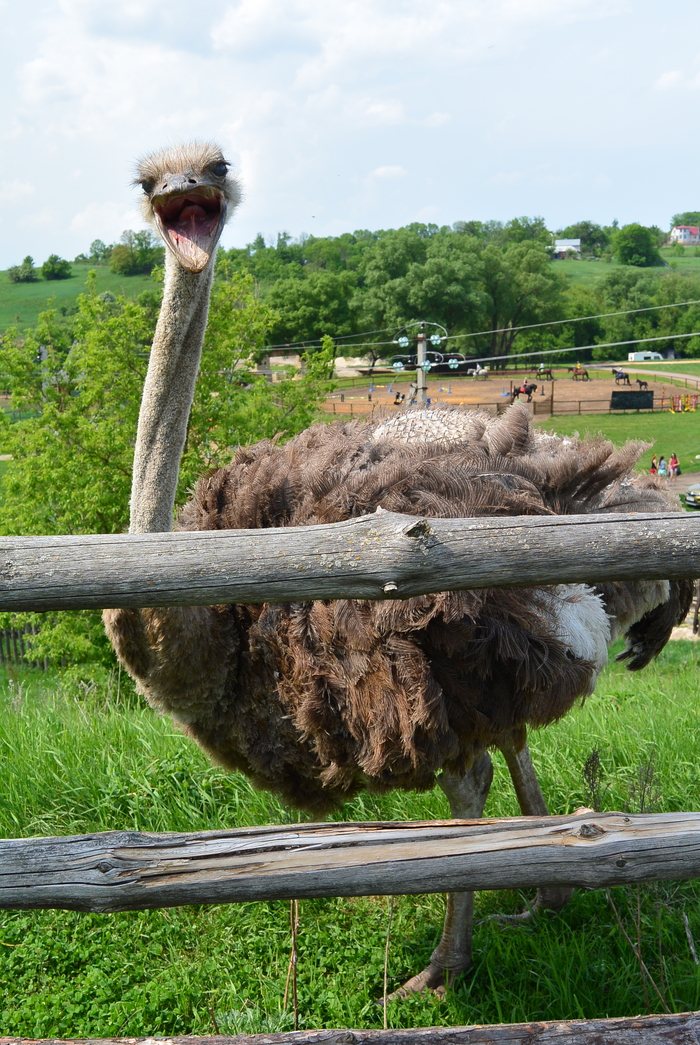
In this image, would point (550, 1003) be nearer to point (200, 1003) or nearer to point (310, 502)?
point (200, 1003)

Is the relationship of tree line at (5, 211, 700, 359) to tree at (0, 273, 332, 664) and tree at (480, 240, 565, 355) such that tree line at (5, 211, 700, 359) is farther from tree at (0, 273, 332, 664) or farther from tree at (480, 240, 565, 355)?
tree at (0, 273, 332, 664)

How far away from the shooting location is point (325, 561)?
1613 mm

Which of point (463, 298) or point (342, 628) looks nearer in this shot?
point (342, 628)

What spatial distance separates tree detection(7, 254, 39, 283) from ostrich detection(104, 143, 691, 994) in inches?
4081

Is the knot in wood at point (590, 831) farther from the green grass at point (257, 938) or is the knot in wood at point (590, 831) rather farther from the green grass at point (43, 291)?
the green grass at point (43, 291)

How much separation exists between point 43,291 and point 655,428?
6452 centimetres

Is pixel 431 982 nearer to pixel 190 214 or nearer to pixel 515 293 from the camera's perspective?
pixel 190 214

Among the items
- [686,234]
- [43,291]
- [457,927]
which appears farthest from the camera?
[686,234]

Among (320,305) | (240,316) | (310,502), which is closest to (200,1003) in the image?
(310,502)

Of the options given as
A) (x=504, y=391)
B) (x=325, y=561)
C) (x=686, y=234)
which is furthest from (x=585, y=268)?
(x=325, y=561)

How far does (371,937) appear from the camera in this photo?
3.25 meters

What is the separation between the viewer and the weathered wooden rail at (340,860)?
1663 millimetres

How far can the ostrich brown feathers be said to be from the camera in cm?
236

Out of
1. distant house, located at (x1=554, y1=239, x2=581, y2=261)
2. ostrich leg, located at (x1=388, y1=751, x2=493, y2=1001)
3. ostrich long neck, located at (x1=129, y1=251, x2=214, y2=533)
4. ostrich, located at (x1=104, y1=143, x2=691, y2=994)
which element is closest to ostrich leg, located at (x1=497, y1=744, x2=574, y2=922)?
ostrich leg, located at (x1=388, y1=751, x2=493, y2=1001)
